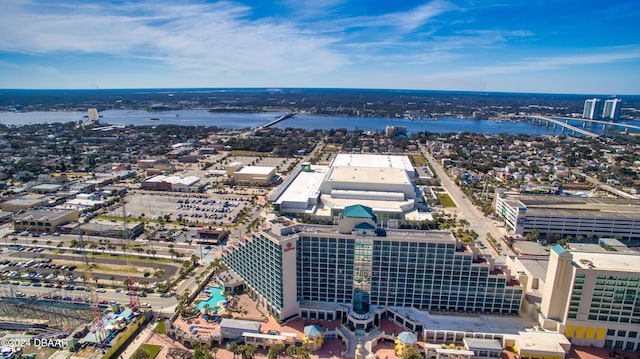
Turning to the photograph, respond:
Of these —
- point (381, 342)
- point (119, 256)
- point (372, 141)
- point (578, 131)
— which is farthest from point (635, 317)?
point (578, 131)

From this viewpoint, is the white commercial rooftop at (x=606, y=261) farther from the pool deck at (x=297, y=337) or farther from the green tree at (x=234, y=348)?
the green tree at (x=234, y=348)

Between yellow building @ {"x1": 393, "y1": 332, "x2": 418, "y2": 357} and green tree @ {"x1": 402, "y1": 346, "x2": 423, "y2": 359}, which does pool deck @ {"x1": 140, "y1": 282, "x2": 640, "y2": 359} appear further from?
green tree @ {"x1": 402, "y1": 346, "x2": 423, "y2": 359}

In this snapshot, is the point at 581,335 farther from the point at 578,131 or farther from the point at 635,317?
the point at 578,131

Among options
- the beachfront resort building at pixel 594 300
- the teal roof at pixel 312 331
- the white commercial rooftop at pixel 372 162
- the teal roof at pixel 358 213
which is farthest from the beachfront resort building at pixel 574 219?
the teal roof at pixel 312 331

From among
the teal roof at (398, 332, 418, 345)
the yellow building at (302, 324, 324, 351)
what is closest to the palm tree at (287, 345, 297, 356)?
the yellow building at (302, 324, 324, 351)

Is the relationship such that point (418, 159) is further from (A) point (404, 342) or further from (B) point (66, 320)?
(B) point (66, 320)

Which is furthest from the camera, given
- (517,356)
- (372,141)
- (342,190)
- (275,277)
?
(372,141)

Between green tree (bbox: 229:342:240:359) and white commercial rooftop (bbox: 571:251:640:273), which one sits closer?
green tree (bbox: 229:342:240:359)
